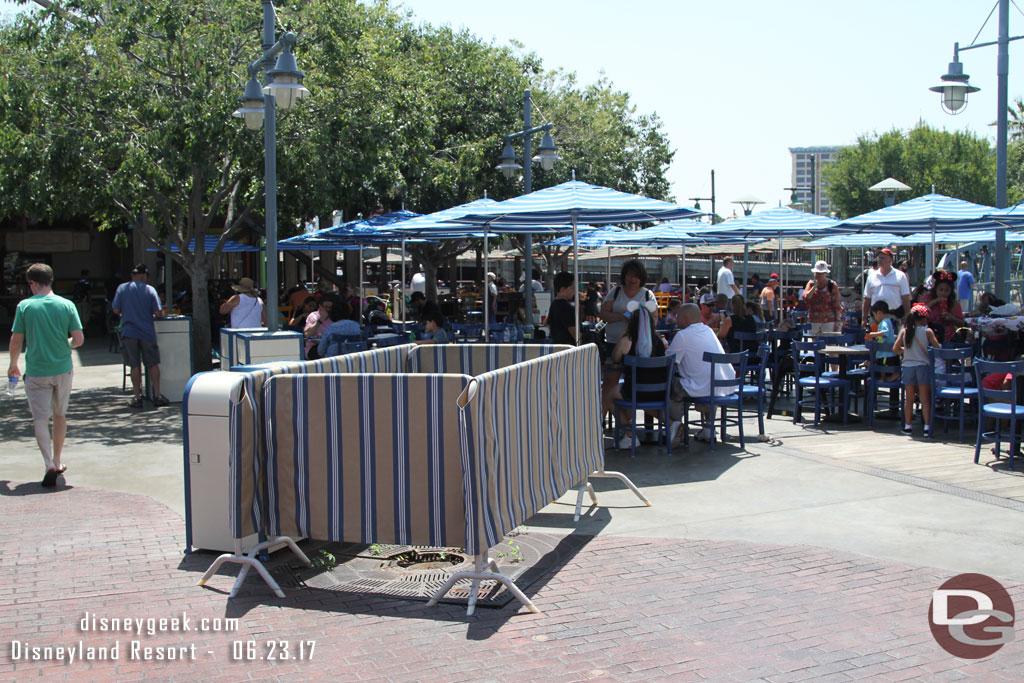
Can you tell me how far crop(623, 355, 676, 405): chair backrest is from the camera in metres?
9.19

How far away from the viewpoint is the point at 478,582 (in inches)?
215

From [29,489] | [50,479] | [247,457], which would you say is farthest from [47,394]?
[247,457]

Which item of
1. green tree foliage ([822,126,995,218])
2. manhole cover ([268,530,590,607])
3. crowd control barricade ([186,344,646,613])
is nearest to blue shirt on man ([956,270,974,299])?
manhole cover ([268,530,590,607])

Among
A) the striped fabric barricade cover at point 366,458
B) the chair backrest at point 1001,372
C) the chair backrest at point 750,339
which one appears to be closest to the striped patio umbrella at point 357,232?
the chair backrest at point 750,339

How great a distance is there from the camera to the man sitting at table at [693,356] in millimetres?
9602

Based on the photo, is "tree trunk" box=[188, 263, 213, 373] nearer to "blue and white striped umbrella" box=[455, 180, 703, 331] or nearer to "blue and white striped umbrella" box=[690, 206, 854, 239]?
"blue and white striped umbrella" box=[455, 180, 703, 331]

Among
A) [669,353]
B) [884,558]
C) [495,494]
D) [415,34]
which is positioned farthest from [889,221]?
[415,34]

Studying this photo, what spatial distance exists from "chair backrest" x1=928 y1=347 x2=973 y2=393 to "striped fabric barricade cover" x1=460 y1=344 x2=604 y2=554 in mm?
4226

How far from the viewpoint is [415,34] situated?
89.8 ft

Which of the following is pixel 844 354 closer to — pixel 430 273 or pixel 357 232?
pixel 357 232

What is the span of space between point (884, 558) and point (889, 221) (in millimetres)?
6548

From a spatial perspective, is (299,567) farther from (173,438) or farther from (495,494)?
(173,438)

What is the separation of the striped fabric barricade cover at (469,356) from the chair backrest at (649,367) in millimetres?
1644

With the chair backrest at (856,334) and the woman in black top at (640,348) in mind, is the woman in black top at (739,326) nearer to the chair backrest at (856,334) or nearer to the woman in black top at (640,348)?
the chair backrest at (856,334)
